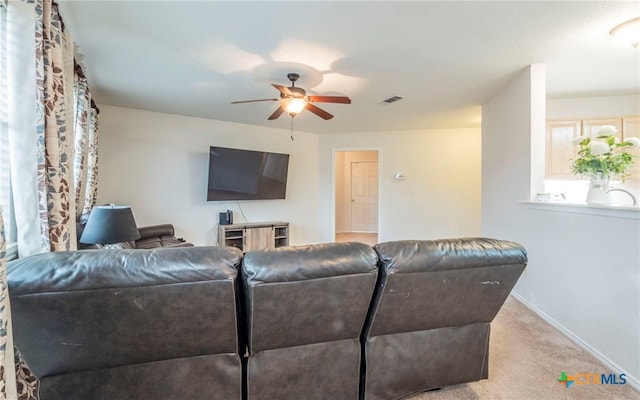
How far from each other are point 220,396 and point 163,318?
1.71 feet

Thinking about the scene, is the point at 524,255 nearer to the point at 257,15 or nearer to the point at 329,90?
the point at 257,15

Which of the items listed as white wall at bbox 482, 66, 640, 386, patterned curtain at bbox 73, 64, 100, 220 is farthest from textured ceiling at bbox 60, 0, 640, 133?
white wall at bbox 482, 66, 640, 386

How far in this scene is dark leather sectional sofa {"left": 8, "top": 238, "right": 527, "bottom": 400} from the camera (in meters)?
1.13

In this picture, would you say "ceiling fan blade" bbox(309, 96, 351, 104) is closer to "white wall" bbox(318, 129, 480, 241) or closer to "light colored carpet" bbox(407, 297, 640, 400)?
"light colored carpet" bbox(407, 297, 640, 400)

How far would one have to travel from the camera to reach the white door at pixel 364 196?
8102 millimetres

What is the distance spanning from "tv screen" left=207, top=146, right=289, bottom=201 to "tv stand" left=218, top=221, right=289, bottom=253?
53 cm

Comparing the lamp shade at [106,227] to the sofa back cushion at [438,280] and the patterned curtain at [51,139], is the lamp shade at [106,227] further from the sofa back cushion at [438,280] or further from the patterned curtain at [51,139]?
the sofa back cushion at [438,280]

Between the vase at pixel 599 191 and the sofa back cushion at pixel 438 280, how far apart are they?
1427 mm

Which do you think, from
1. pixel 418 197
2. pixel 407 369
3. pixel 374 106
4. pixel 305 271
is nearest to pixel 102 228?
pixel 305 271

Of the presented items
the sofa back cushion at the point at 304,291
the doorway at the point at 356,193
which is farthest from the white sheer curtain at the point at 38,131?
the doorway at the point at 356,193

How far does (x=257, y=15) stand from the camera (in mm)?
2109

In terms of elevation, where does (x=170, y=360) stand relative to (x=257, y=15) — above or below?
below

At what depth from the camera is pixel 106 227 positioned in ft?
7.30

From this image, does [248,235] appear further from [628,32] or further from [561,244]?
[628,32]
